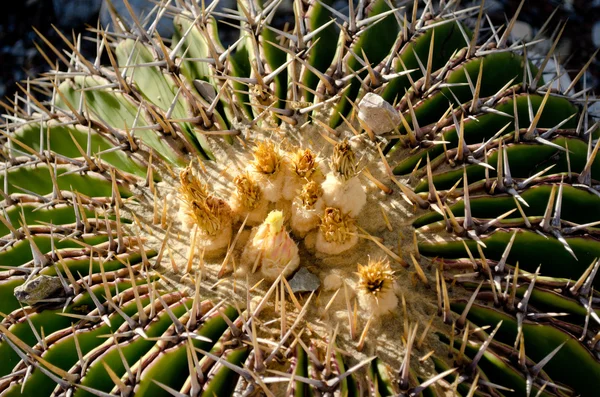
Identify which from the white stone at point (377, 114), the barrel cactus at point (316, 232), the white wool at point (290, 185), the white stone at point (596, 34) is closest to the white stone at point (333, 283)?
the barrel cactus at point (316, 232)

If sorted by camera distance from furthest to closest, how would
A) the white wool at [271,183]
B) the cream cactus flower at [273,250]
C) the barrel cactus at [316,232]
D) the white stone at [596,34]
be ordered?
the white stone at [596,34]
the white wool at [271,183]
the cream cactus flower at [273,250]
the barrel cactus at [316,232]

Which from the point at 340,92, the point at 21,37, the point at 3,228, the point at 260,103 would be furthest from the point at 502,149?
the point at 21,37

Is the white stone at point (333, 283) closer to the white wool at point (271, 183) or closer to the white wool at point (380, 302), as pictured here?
the white wool at point (380, 302)

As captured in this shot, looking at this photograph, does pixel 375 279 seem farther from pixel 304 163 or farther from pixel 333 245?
pixel 304 163

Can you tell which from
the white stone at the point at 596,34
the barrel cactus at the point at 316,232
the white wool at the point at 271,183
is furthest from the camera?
the white stone at the point at 596,34

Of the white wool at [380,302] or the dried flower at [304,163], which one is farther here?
the dried flower at [304,163]

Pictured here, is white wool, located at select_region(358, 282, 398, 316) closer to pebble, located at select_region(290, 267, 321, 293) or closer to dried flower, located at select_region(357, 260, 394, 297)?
dried flower, located at select_region(357, 260, 394, 297)

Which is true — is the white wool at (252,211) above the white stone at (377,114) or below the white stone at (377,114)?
below
